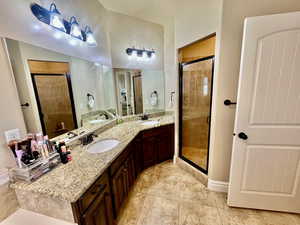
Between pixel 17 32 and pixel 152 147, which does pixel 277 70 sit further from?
pixel 17 32

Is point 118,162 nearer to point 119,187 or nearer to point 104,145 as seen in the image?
point 119,187

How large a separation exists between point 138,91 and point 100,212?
7.01ft

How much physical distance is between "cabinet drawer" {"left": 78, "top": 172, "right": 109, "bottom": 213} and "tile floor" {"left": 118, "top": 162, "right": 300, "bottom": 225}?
0.73 m

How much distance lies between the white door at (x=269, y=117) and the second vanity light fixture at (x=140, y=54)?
6.05ft

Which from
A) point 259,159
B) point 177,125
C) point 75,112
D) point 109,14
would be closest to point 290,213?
point 259,159

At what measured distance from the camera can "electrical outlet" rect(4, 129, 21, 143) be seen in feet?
3.43

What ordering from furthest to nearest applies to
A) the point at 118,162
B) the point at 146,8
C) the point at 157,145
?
the point at 157,145 < the point at 146,8 < the point at 118,162

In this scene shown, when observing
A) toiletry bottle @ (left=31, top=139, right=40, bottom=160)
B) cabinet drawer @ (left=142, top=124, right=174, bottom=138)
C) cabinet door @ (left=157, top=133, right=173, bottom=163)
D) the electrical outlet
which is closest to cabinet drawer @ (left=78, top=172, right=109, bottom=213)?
toiletry bottle @ (left=31, top=139, right=40, bottom=160)

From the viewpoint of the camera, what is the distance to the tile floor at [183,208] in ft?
5.01

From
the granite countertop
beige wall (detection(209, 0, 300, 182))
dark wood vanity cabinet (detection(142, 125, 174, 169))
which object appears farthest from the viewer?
dark wood vanity cabinet (detection(142, 125, 174, 169))

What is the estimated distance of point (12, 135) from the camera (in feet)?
3.53

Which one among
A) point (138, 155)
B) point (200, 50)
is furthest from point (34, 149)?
point (200, 50)

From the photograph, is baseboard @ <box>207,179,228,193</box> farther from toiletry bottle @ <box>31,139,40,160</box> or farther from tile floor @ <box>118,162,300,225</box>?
toiletry bottle @ <box>31,139,40,160</box>

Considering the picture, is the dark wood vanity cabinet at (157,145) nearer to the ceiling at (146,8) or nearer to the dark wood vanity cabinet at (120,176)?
the dark wood vanity cabinet at (120,176)
